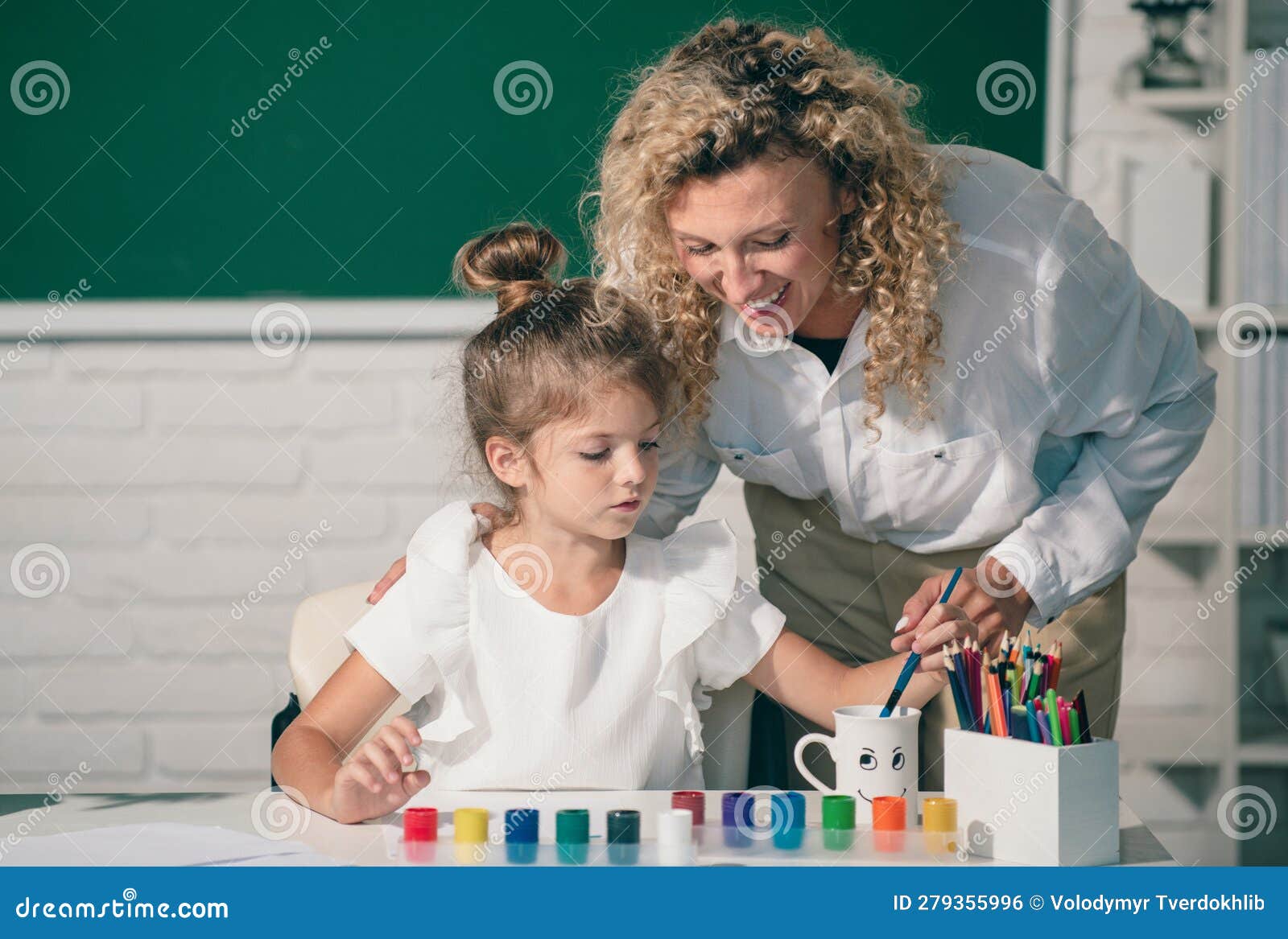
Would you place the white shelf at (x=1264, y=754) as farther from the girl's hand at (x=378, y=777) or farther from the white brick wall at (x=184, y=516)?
the girl's hand at (x=378, y=777)

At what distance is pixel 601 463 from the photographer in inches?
54.7

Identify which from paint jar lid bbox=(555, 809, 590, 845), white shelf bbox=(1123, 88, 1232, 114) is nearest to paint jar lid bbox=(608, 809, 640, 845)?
paint jar lid bbox=(555, 809, 590, 845)

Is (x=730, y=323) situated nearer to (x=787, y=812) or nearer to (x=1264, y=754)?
(x=787, y=812)

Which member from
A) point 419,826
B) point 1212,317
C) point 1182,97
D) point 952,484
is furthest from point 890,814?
point 1182,97

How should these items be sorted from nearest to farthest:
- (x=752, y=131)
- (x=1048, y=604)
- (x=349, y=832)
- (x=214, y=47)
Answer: (x=349, y=832) → (x=752, y=131) → (x=1048, y=604) → (x=214, y=47)

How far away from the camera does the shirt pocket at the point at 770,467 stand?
1.64m

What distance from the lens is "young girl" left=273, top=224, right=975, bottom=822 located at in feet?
4.44

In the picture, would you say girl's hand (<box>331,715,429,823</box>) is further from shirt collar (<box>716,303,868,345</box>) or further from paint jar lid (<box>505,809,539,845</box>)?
shirt collar (<box>716,303,868,345</box>)

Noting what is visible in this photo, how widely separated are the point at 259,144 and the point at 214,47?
7.2 inches

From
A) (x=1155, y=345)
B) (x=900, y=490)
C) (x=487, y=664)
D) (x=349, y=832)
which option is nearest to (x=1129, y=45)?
(x=1155, y=345)

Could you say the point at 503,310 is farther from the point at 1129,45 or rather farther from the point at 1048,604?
the point at 1129,45

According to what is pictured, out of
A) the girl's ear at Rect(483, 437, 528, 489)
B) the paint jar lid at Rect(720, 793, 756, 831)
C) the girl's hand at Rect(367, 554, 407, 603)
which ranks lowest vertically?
the paint jar lid at Rect(720, 793, 756, 831)

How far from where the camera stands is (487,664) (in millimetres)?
1382

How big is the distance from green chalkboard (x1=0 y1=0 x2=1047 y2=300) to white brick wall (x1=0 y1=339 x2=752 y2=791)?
0.51 ft
